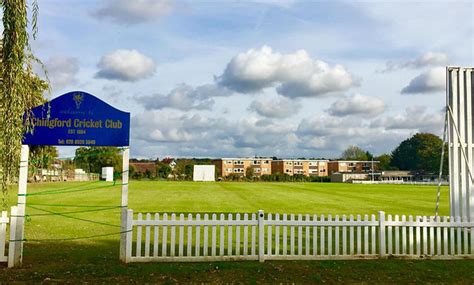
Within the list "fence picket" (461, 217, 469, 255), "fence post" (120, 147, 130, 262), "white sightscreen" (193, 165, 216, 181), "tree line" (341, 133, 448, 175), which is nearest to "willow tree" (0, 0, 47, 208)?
"fence post" (120, 147, 130, 262)

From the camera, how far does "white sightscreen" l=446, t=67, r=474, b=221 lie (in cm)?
1220

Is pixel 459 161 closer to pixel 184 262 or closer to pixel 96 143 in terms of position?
pixel 184 262

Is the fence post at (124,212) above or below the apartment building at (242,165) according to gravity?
below

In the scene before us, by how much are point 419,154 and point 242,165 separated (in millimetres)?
54484

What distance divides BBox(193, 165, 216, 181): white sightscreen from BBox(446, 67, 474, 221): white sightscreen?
85.2m

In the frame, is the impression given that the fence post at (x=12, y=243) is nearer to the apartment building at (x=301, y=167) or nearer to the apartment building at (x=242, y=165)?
the apartment building at (x=242, y=165)

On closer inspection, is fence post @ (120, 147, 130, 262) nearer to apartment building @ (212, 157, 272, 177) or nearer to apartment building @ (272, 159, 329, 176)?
apartment building @ (212, 157, 272, 177)

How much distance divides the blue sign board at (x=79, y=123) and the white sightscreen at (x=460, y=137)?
28.1 ft

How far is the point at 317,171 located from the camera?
162125 mm

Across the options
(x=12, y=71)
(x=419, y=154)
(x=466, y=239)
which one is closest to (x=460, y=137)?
(x=466, y=239)

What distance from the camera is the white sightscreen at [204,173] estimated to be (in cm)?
9688

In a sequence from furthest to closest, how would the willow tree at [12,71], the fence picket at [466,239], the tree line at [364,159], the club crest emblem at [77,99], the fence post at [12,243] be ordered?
1. the tree line at [364,159]
2. the fence picket at [466,239]
3. the club crest emblem at [77,99]
4. the fence post at [12,243]
5. the willow tree at [12,71]

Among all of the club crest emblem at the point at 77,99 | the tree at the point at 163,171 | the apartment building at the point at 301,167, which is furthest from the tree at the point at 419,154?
the club crest emblem at the point at 77,99

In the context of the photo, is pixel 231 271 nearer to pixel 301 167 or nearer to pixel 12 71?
pixel 12 71
